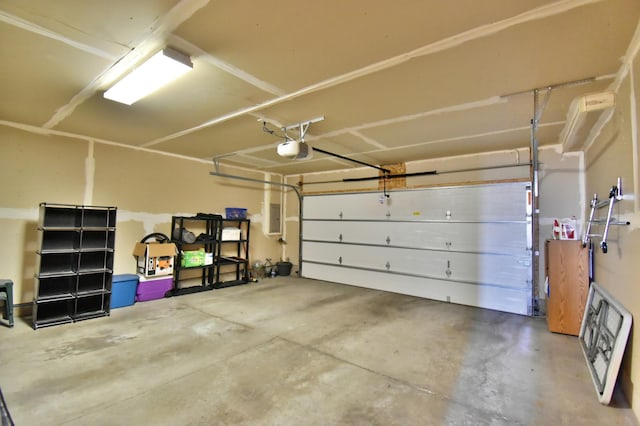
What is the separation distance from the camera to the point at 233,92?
2646 millimetres

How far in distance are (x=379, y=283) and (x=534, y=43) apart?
15.3ft

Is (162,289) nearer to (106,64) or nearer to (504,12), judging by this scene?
(106,64)

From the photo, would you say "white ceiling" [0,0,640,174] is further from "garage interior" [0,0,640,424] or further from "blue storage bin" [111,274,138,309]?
"blue storage bin" [111,274,138,309]

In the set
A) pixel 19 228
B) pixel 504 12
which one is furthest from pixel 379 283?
pixel 19 228

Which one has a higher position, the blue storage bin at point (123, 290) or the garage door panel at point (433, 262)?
the garage door panel at point (433, 262)

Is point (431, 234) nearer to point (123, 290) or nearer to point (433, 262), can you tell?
point (433, 262)

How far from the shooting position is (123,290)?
14.0 ft

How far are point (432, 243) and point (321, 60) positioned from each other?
404cm

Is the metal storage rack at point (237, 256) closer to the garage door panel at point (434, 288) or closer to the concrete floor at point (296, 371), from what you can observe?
the garage door panel at point (434, 288)

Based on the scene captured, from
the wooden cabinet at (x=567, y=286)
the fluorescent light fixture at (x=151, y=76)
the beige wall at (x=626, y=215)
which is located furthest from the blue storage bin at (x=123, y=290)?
the wooden cabinet at (x=567, y=286)

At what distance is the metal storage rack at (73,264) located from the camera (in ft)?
11.7

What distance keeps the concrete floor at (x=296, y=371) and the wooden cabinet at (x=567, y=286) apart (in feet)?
0.72

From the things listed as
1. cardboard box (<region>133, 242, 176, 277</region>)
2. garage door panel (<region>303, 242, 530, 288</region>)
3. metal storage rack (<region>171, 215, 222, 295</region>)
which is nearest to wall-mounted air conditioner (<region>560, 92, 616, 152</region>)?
garage door panel (<region>303, 242, 530, 288</region>)

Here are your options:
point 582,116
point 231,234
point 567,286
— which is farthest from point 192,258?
point 582,116
